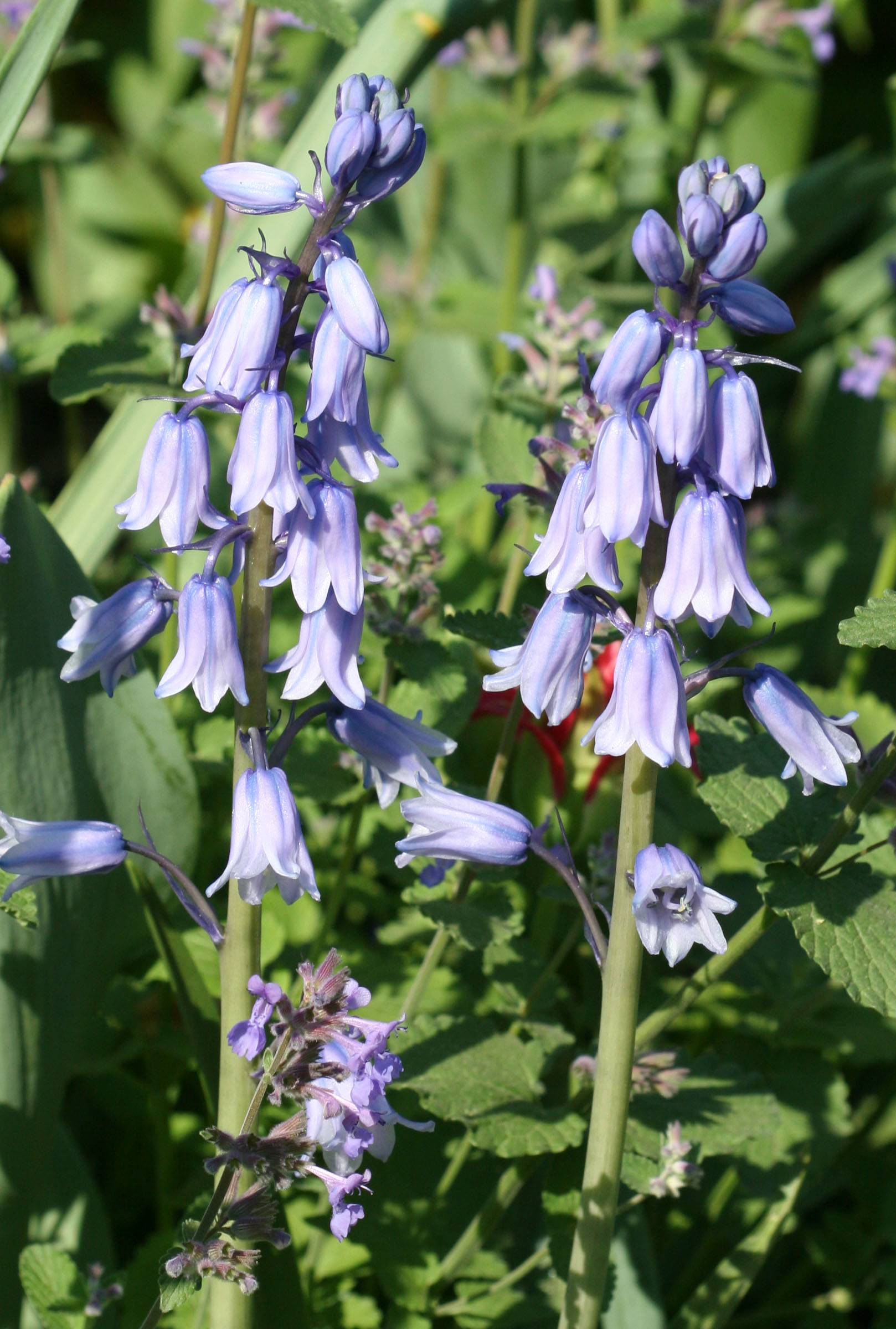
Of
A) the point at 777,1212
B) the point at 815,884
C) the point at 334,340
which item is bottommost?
the point at 777,1212

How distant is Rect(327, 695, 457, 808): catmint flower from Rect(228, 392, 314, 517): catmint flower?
20cm

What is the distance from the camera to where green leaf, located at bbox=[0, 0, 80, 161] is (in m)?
1.53

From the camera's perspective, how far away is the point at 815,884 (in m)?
1.22

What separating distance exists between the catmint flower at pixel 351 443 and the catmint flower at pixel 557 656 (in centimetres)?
18

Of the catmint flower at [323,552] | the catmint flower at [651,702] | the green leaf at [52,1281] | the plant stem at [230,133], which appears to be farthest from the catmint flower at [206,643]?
the plant stem at [230,133]

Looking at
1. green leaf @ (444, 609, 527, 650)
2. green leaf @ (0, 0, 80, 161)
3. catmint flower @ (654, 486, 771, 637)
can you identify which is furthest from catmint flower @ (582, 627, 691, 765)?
green leaf @ (0, 0, 80, 161)

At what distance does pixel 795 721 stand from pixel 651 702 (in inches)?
6.0

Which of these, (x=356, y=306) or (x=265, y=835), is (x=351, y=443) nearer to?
(x=356, y=306)

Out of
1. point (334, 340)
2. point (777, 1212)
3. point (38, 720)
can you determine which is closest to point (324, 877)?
point (38, 720)

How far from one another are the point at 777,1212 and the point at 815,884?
58cm

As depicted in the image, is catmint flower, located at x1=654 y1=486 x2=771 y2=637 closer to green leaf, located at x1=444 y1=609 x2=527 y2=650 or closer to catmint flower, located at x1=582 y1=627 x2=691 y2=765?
catmint flower, located at x1=582 y1=627 x2=691 y2=765

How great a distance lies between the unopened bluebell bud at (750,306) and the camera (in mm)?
1042

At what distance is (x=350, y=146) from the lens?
963mm

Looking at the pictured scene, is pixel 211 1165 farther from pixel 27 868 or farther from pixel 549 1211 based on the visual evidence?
pixel 549 1211
